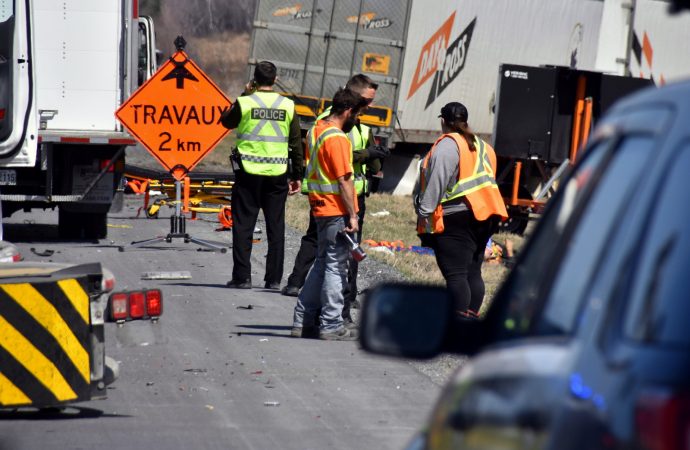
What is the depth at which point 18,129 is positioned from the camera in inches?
375

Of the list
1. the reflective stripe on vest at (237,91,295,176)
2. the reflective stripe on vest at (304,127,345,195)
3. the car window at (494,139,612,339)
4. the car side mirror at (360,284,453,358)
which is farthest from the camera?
the reflective stripe on vest at (237,91,295,176)

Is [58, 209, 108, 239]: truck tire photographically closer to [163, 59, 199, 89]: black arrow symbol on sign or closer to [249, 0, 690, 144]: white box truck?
[163, 59, 199, 89]: black arrow symbol on sign

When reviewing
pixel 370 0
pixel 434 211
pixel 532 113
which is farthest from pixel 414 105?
pixel 434 211

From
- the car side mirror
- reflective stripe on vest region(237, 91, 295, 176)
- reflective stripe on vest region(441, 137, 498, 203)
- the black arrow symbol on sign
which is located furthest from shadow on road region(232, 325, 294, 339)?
the car side mirror

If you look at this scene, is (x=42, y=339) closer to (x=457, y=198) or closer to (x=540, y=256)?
(x=457, y=198)

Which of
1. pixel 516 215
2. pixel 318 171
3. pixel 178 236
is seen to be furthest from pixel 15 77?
pixel 516 215

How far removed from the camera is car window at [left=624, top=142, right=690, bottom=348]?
1855 mm

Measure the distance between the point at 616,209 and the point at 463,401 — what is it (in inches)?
19.2

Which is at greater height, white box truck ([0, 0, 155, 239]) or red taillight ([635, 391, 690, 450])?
red taillight ([635, 391, 690, 450])

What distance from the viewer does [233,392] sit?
7.42 meters

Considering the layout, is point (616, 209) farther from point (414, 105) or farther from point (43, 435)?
point (414, 105)

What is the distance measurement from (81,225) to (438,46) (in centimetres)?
1059

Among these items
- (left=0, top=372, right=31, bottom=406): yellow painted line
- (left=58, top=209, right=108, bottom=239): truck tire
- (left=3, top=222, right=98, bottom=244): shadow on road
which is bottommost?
(left=3, top=222, right=98, bottom=244): shadow on road

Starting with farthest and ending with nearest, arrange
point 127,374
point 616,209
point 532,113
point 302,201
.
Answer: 1. point 302,201
2. point 532,113
3. point 127,374
4. point 616,209
